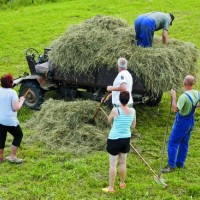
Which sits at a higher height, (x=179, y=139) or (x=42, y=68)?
(x=42, y=68)

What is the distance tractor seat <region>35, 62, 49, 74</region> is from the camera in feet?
34.3

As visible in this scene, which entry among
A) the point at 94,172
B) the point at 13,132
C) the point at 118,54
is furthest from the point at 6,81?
the point at 118,54

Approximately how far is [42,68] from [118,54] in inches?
81.5

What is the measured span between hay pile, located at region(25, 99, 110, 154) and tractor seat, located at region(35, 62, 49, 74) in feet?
3.42

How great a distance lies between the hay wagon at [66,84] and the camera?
975 centimetres

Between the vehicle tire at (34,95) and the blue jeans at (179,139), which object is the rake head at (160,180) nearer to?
the blue jeans at (179,139)

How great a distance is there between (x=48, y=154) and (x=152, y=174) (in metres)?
2.05

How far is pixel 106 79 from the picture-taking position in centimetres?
976

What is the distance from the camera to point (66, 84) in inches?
413

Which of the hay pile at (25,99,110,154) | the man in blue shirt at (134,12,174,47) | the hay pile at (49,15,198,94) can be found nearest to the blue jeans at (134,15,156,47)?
the man in blue shirt at (134,12,174,47)

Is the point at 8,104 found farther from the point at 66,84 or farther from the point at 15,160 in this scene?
the point at 66,84

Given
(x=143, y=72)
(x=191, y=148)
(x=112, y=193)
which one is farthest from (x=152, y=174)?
(x=143, y=72)

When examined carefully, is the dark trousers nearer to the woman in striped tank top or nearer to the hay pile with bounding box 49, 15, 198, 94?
the woman in striped tank top

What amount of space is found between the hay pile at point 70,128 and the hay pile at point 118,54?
0.95 m
